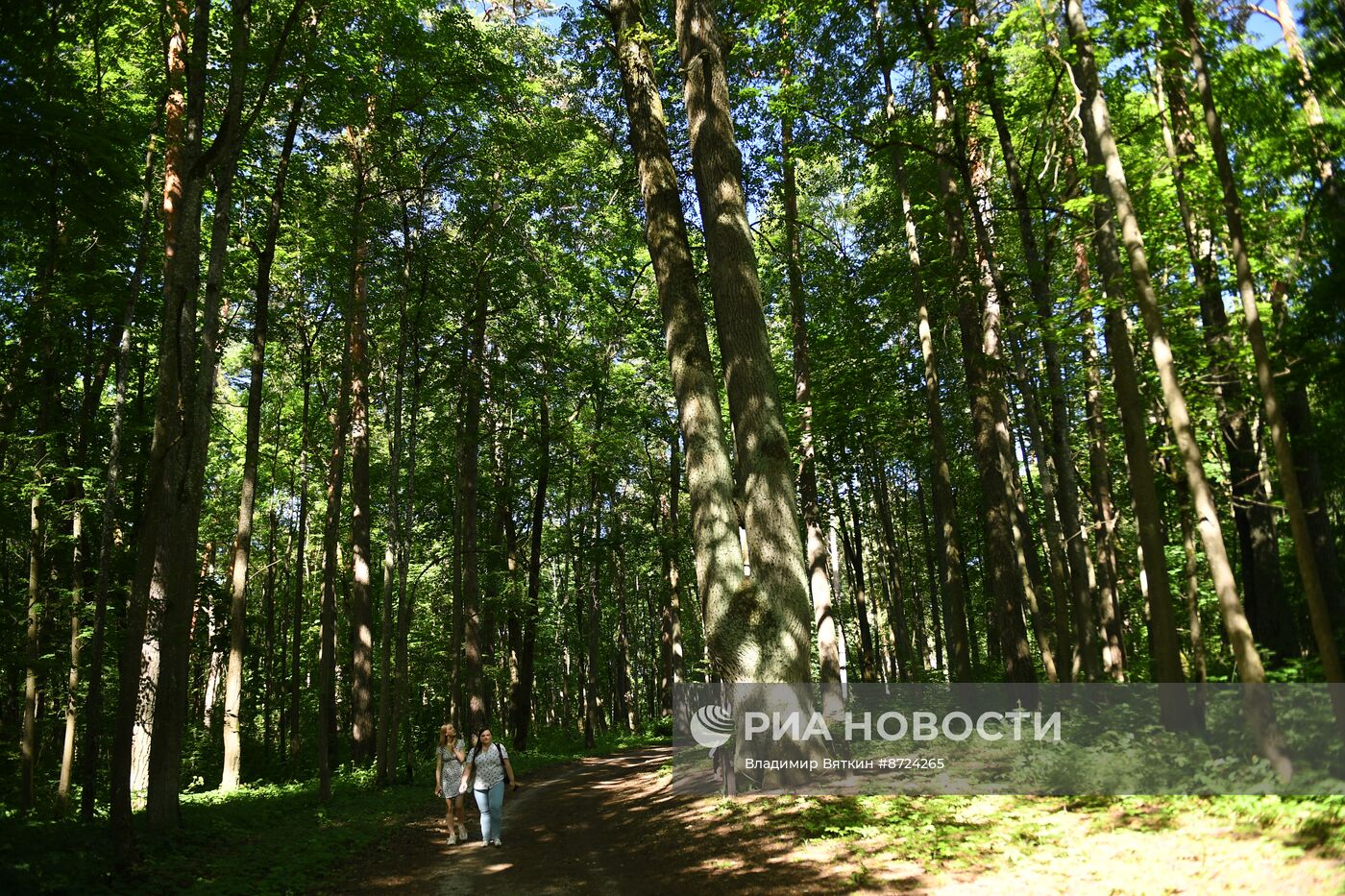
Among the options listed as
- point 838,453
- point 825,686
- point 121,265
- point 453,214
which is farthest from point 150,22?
point 838,453

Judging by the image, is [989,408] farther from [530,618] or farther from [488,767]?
[530,618]

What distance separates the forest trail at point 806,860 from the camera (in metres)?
5.18

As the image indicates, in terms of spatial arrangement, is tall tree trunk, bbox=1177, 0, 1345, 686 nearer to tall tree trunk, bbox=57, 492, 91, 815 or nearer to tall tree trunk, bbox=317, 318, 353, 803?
tall tree trunk, bbox=317, 318, 353, 803

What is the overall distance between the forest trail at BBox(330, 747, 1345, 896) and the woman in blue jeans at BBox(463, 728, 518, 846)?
0.30 m

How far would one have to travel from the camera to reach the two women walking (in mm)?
9289

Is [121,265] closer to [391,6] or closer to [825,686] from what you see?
[391,6]

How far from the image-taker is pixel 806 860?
6480mm

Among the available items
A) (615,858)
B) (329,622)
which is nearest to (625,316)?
(329,622)

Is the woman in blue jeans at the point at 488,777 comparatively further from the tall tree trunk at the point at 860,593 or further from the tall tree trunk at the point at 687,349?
the tall tree trunk at the point at 860,593

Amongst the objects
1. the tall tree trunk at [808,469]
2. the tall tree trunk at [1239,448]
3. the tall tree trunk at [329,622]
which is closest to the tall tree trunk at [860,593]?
the tall tree trunk at [808,469]

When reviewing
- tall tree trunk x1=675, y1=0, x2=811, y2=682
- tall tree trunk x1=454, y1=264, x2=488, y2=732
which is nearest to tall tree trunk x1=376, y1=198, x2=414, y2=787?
tall tree trunk x1=454, y1=264, x2=488, y2=732

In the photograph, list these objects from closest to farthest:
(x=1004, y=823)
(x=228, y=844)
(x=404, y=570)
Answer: (x=1004, y=823), (x=228, y=844), (x=404, y=570)

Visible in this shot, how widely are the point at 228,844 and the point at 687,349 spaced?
8289 mm

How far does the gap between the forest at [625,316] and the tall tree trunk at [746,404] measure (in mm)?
55
